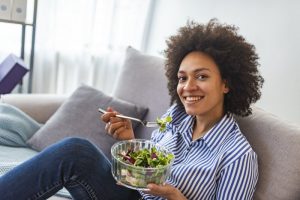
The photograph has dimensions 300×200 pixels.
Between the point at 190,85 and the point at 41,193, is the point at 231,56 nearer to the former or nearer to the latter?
the point at 190,85

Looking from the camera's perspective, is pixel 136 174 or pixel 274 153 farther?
pixel 274 153

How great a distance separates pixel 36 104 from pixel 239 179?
1248 millimetres

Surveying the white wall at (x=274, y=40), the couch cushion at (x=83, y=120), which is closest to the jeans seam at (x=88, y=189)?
the couch cushion at (x=83, y=120)

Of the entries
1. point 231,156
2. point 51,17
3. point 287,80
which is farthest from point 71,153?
point 51,17

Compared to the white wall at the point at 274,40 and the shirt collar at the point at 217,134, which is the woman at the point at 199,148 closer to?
the shirt collar at the point at 217,134

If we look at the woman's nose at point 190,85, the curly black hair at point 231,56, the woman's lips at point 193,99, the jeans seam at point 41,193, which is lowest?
the jeans seam at point 41,193

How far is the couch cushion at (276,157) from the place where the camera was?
103 centimetres

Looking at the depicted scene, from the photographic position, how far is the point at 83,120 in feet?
5.57

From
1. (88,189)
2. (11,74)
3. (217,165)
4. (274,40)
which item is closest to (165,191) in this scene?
(217,165)

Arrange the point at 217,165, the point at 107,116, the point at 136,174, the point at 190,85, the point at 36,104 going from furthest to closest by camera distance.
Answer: the point at 36,104
the point at 107,116
the point at 190,85
the point at 217,165
the point at 136,174

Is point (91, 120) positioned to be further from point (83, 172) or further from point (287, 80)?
point (287, 80)

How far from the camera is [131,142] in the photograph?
1177mm

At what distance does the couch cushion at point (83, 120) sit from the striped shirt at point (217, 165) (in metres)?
0.51

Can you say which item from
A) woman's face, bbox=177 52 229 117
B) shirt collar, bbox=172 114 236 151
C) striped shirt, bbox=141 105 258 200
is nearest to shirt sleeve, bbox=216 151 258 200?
striped shirt, bbox=141 105 258 200
